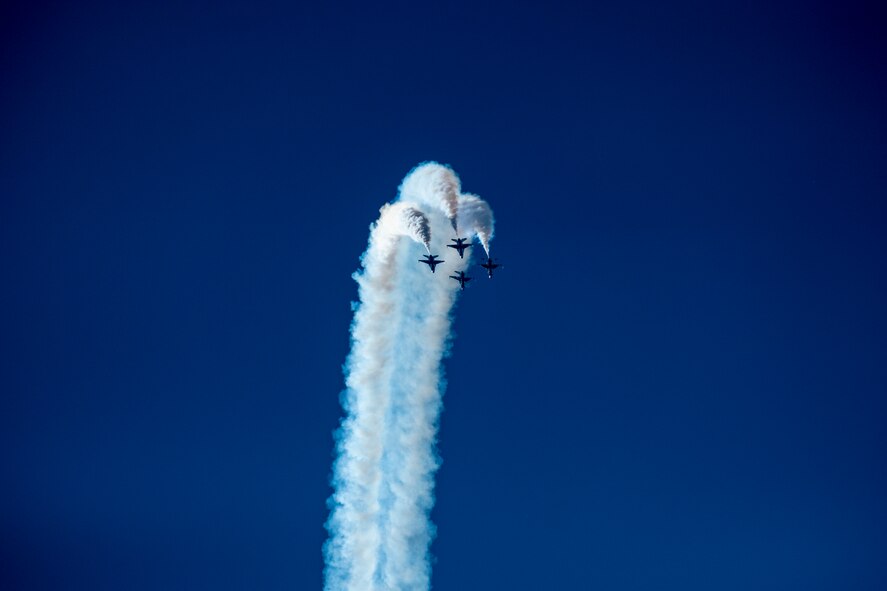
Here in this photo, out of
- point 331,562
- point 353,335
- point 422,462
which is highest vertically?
point 353,335

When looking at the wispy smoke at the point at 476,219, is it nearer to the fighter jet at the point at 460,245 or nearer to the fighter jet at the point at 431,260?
the fighter jet at the point at 460,245

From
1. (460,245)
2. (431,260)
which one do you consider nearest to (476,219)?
(460,245)

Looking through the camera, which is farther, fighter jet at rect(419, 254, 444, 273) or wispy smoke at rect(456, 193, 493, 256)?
fighter jet at rect(419, 254, 444, 273)

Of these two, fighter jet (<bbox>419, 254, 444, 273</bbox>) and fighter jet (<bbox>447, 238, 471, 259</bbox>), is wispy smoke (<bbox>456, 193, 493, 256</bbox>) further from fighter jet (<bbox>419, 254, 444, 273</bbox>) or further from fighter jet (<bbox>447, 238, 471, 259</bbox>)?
fighter jet (<bbox>419, 254, 444, 273</bbox>)

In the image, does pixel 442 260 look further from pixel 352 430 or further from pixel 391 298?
pixel 352 430

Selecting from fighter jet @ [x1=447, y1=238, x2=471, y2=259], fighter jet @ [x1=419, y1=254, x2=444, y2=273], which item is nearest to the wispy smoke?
fighter jet @ [x1=447, y1=238, x2=471, y2=259]

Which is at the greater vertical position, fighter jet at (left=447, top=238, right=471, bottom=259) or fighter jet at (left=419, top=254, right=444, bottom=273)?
fighter jet at (left=419, top=254, right=444, bottom=273)

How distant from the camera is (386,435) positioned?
218ft

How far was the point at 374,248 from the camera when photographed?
214 ft

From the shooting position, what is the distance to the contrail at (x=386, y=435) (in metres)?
65.6

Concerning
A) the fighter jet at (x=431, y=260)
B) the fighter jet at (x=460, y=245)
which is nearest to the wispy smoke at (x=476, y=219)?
the fighter jet at (x=460, y=245)

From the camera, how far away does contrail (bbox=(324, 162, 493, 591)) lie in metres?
65.6

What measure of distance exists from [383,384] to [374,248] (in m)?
6.77

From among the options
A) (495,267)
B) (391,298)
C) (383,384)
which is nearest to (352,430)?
(383,384)
